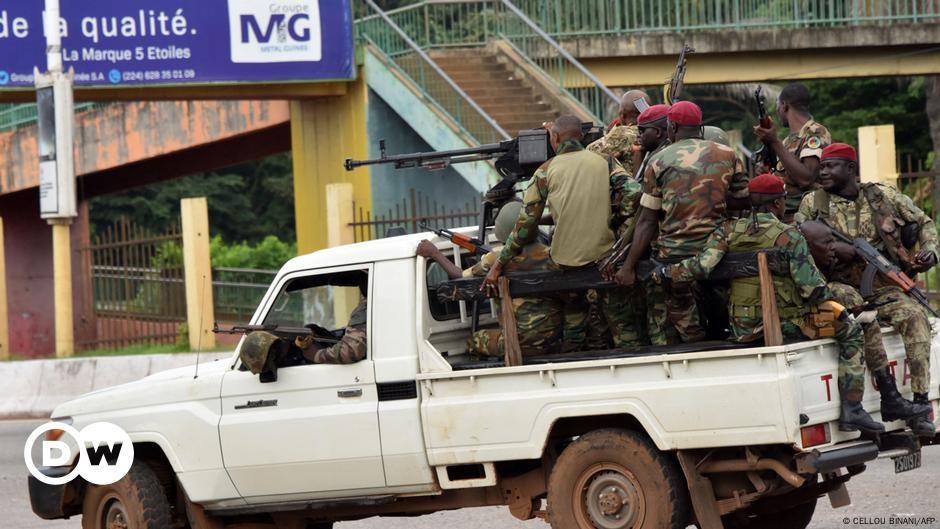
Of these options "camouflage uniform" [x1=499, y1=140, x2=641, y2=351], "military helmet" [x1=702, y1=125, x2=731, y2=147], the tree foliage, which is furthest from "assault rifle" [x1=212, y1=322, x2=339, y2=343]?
the tree foliage

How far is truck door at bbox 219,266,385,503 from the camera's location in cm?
752

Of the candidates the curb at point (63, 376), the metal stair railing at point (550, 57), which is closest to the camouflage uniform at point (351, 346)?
the curb at point (63, 376)

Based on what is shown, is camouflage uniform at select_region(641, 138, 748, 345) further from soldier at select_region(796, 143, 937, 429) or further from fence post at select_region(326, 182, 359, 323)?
fence post at select_region(326, 182, 359, 323)

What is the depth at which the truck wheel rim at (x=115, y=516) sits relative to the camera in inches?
326

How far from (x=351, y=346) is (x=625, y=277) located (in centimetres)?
151

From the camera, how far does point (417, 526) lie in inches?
366

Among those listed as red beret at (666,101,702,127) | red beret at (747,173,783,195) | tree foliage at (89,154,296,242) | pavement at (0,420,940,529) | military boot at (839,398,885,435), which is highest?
tree foliage at (89,154,296,242)

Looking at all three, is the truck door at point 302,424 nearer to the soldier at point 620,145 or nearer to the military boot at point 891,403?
the soldier at point 620,145

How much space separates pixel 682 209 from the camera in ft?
23.6

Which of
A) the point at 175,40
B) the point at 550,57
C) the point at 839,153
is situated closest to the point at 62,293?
the point at 175,40

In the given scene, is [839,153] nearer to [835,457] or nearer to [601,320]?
[601,320]

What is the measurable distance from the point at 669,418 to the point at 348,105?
15166mm

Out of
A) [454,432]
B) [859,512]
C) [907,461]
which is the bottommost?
[859,512]

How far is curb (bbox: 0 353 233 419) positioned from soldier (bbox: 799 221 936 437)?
10.3m
